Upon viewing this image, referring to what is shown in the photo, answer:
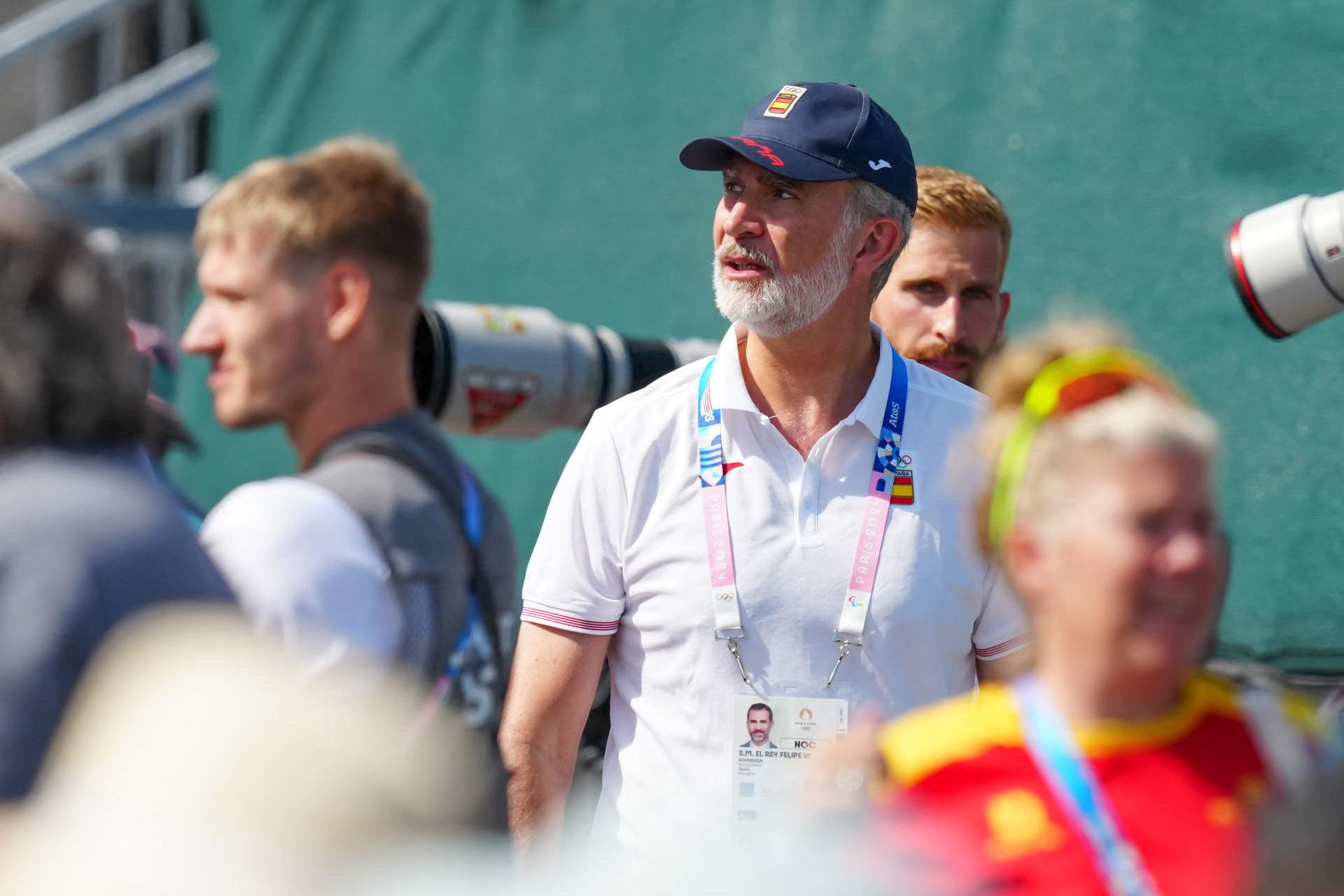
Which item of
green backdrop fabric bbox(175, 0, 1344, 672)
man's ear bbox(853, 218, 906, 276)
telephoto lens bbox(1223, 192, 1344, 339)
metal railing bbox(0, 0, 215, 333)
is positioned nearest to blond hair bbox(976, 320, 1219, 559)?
man's ear bbox(853, 218, 906, 276)

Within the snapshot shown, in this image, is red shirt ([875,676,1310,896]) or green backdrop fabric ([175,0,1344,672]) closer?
red shirt ([875,676,1310,896])

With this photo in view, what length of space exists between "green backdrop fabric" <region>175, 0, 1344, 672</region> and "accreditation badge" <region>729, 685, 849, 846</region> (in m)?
2.21

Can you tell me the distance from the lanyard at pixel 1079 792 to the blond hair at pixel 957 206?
192 cm

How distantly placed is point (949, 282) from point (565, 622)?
3.96 ft

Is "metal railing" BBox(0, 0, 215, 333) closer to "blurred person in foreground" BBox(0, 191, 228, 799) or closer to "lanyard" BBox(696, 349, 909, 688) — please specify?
"lanyard" BBox(696, 349, 909, 688)

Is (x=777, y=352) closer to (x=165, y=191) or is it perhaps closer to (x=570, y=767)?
(x=570, y=767)

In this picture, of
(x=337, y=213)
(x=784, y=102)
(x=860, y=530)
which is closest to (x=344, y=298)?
(x=337, y=213)

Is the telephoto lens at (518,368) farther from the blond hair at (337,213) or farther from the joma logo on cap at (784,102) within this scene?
the blond hair at (337,213)

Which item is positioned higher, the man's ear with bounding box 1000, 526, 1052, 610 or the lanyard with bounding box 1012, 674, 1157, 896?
the man's ear with bounding box 1000, 526, 1052, 610

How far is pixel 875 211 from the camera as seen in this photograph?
2895mm

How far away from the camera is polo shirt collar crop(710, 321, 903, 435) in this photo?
269 cm

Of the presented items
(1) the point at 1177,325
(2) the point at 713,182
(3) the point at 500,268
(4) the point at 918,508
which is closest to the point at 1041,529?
(4) the point at 918,508

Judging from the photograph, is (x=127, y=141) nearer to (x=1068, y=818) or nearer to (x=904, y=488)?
(x=904, y=488)

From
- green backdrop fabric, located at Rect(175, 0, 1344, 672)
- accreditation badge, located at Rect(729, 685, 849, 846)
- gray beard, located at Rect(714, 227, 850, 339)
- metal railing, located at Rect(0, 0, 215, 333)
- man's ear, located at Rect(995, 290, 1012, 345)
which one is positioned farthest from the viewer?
metal railing, located at Rect(0, 0, 215, 333)
